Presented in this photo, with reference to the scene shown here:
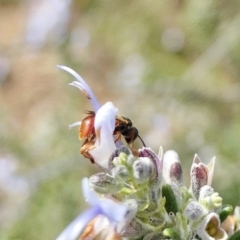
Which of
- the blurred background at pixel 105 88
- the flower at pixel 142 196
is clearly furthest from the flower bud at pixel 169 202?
the blurred background at pixel 105 88

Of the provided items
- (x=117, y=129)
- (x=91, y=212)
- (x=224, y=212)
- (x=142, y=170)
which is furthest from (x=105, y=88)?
(x=91, y=212)

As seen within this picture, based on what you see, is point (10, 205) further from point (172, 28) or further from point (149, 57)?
point (172, 28)

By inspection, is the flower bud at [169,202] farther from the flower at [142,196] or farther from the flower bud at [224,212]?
the flower bud at [224,212]

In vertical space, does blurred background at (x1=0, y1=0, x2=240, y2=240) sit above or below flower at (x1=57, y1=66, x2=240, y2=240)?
above

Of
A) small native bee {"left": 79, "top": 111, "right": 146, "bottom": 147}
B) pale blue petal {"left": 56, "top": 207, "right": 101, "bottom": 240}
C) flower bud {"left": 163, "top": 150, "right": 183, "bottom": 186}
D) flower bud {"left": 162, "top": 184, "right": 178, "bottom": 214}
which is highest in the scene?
small native bee {"left": 79, "top": 111, "right": 146, "bottom": 147}

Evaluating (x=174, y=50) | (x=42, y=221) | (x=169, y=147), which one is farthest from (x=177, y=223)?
(x=174, y=50)

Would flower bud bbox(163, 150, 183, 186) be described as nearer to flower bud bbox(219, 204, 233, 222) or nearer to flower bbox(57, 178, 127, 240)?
flower bud bbox(219, 204, 233, 222)

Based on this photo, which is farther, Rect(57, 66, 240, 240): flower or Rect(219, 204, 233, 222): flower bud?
Rect(219, 204, 233, 222): flower bud

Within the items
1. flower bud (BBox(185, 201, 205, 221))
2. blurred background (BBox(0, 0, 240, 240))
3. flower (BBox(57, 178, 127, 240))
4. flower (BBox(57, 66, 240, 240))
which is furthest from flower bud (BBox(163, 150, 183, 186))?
blurred background (BBox(0, 0, 240, 240))
